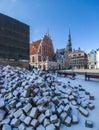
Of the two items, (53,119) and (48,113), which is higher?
(48,113)

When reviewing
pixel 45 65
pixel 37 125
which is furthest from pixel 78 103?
pixel 45 65

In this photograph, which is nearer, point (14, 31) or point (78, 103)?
point (78, 103)

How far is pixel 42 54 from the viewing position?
182 ft

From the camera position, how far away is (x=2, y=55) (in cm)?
2611

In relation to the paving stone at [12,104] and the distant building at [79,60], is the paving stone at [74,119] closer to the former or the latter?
the paving stone at [12,104]

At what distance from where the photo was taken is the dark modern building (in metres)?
26.2

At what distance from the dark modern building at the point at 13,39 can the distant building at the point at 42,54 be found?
23.3 metres

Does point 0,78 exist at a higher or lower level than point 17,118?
higher

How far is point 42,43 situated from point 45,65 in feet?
27.5

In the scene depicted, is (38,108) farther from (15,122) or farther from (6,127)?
(6,127)

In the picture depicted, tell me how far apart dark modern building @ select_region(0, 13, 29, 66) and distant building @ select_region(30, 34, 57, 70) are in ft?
76.6

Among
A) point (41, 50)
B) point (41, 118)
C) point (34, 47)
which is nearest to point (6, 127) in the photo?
point (41, 118)

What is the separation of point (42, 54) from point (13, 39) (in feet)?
92.5

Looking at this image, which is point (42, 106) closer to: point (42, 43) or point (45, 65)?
point (45, 65)
